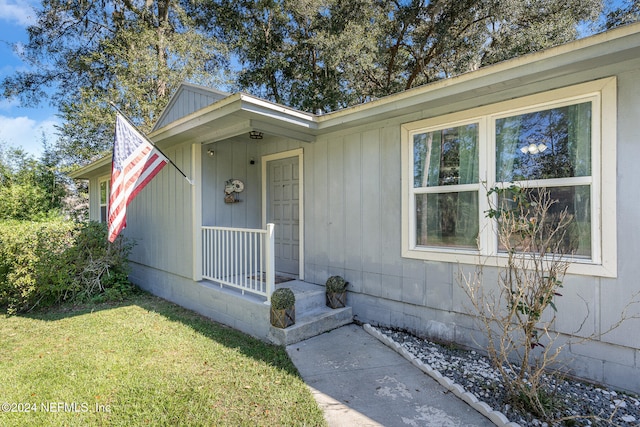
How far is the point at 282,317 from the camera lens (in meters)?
3.71

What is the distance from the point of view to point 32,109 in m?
14.0

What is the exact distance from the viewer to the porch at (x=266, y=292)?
152 inches

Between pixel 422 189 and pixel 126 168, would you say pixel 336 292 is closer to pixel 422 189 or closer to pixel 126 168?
pixel 422 189

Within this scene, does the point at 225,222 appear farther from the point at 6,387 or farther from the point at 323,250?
the point at 6,387

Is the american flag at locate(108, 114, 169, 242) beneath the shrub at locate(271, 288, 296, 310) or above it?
above

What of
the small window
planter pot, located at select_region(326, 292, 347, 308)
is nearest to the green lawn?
planter pot, located at select_region(326, 292, 347, 308)

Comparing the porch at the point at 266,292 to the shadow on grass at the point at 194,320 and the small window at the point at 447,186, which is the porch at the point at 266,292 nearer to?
the shadow on grass at the point at 194,320

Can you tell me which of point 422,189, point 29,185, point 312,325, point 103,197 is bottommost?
point 312,325

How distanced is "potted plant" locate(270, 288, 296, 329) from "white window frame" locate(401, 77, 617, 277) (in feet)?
5.01

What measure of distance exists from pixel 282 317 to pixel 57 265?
4449 mm

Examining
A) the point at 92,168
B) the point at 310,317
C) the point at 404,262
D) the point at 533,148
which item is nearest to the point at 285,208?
the point at 310,317

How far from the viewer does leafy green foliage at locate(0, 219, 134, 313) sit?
Answer: 5227 millimetres

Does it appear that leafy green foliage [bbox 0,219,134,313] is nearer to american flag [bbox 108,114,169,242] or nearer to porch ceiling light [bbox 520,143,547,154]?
american flag [bbox 108,114,169,242]

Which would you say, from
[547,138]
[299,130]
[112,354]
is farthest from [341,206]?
[112,354]
